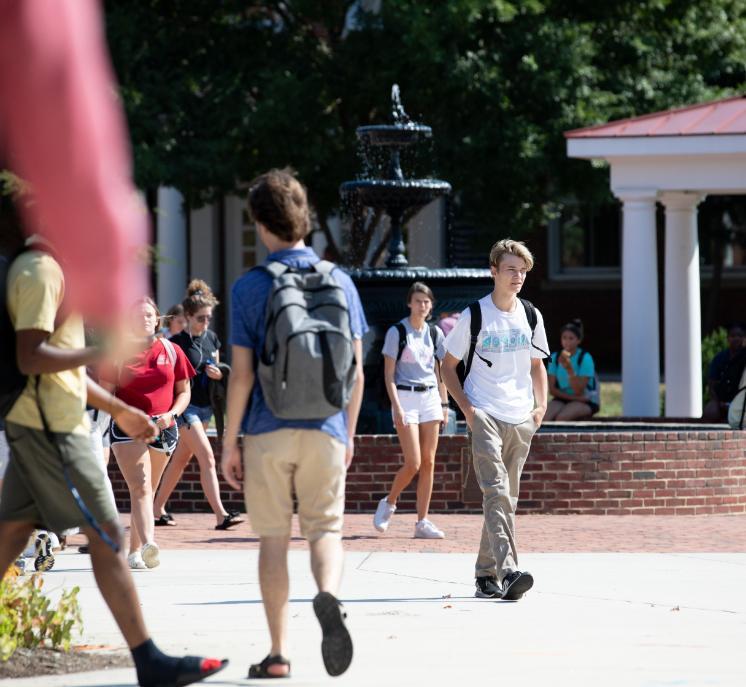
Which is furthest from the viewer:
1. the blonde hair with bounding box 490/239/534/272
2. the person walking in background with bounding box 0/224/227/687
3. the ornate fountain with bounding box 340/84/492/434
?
the ornate fountain with bounding box 340/84/492/434

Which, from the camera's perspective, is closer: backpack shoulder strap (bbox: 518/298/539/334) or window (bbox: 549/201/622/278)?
backpack shoulder strap (bbox: 518/298/539/334)

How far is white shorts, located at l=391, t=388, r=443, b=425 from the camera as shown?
9.95 m

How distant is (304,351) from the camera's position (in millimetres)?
4844

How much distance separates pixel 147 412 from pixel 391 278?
17.8 feet

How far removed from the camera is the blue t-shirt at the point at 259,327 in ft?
16.2

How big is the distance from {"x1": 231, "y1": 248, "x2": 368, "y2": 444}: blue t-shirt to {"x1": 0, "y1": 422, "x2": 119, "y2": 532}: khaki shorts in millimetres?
604

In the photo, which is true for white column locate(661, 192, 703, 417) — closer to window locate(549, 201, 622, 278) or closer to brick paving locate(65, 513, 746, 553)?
brick paving locate(65, 513, 746, 553)

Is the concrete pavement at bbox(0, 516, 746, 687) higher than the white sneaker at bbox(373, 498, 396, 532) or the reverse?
higher

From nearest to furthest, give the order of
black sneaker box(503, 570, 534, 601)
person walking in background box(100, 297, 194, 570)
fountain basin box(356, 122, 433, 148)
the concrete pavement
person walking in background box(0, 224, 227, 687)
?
person walking in background box(0, 224, 227, 687)
the concrete pavement
black sneaker box(503, 570, 534, 601)
person walking in background box(100, 297, 194, 570)
fountain basin box(356, 122, 433, 148)

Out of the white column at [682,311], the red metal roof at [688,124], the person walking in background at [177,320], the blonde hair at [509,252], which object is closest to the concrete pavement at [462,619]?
the blonde hair at [509,252]

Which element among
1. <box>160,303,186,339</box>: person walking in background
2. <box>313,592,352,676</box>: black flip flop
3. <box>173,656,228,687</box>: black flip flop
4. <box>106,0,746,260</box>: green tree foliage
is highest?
<box>106,0,746,260</box>: green tree foliage

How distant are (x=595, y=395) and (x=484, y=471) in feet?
30.9

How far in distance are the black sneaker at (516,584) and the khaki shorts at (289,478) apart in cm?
220

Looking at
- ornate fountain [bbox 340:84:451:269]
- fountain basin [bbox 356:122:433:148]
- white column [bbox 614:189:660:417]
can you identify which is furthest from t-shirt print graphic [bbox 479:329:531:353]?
white column [bbox 614:189:660:417]
